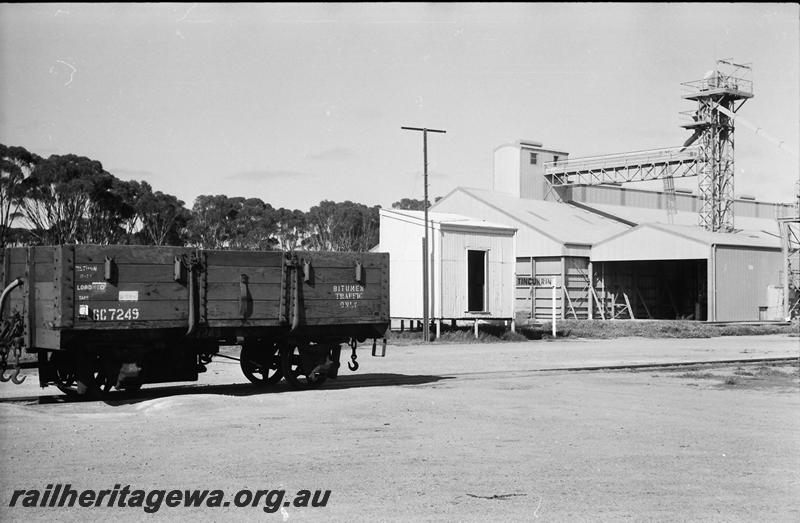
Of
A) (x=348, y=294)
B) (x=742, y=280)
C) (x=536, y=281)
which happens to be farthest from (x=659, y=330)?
(x=348, y=294)

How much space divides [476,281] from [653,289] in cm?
2258

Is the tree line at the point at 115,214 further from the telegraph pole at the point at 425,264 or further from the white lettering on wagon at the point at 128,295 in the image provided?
the white lettering on wagon at the point at 128,295

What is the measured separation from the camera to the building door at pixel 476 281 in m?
35.2

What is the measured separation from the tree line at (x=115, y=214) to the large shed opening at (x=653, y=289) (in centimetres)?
2179

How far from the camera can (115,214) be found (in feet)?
179

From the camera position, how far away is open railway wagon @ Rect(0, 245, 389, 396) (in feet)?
43.8

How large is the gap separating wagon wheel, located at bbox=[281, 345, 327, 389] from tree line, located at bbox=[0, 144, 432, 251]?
108ft

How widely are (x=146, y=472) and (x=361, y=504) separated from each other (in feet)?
7.62

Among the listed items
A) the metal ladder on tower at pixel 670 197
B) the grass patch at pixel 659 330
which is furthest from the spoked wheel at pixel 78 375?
the metal ladder on tower at pixel 670 197

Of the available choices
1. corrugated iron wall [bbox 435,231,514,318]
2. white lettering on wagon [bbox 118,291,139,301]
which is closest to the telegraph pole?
corrugated iron wall [bbox 435,231,514,318]

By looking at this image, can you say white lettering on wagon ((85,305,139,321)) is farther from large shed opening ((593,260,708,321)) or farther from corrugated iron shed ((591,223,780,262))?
large shed opening ((593,260,708,321))

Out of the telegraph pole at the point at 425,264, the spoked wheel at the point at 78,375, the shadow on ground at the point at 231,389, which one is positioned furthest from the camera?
the telegraph pole at the point at 425,264

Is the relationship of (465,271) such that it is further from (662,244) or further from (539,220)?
(539,220)

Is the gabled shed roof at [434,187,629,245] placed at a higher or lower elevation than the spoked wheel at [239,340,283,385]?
higher
